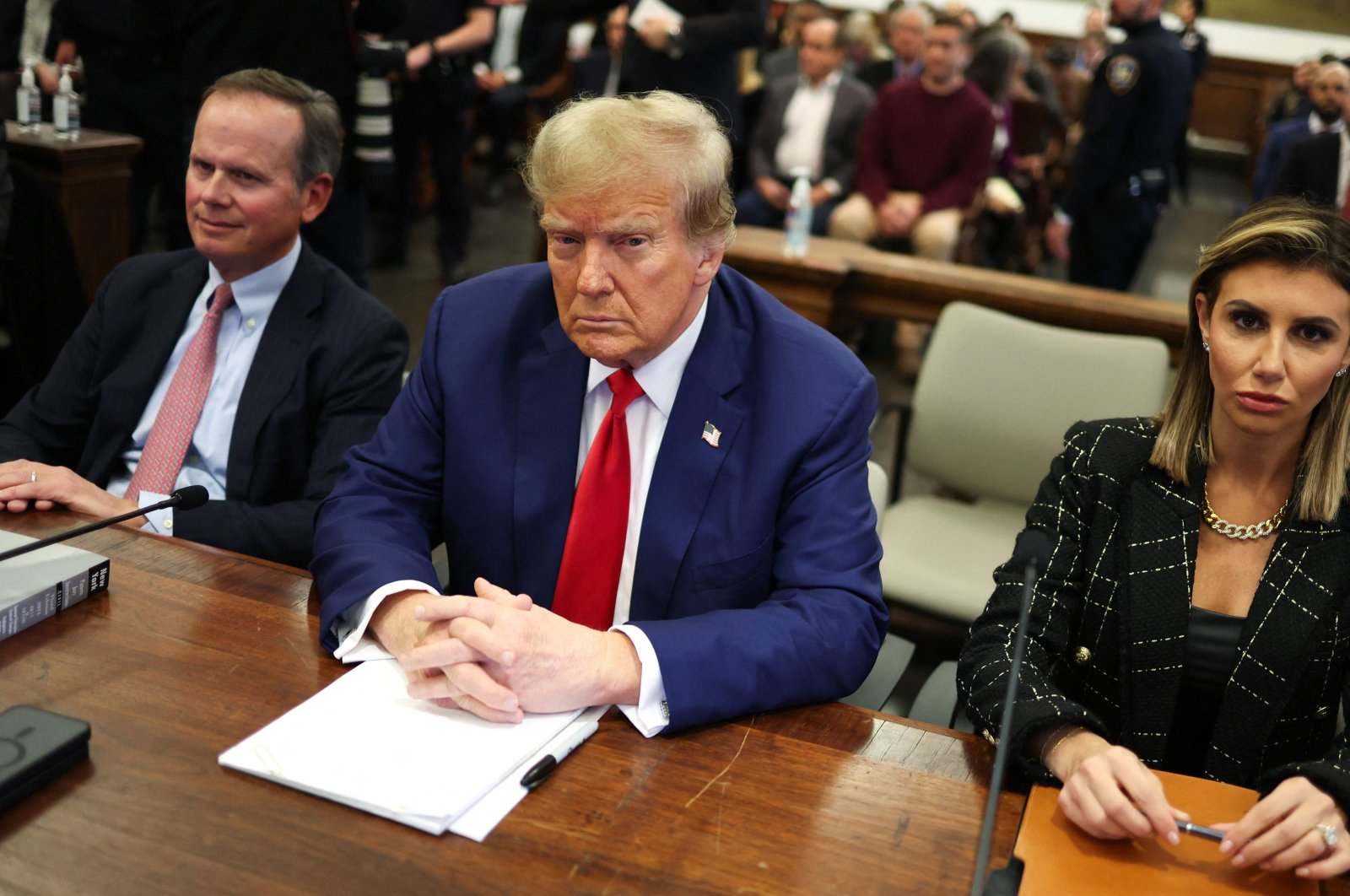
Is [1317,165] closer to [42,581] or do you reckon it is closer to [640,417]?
[640,417]

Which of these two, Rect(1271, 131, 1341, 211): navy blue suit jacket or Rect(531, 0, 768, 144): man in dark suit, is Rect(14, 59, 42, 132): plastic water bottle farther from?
Rect(1271, 131, 1341, 211): navy blue suit jacket

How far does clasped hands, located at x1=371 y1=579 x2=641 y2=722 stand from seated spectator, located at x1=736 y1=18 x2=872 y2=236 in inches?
198

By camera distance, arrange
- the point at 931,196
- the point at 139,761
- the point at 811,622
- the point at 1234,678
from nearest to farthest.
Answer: the point at 139,761, the point at 811,622, the point at 1234,678, the point at 931,196

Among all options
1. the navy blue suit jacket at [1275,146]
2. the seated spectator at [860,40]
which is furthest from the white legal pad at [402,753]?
the navy blue suit jacket at [1275,146]

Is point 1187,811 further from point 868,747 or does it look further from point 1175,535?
point 1175,535

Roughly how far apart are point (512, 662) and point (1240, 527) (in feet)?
3.37

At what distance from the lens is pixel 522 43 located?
27.8 feet

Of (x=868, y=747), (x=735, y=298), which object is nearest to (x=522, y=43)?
(x=735, y=298)

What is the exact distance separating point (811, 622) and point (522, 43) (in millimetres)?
7663

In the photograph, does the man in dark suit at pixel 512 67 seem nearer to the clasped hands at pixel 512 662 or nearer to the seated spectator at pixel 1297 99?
the seated spectator at pixel 1297 99

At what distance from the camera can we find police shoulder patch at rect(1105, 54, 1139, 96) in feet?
17.0

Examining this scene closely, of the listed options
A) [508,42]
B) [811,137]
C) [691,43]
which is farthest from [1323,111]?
[508,42]

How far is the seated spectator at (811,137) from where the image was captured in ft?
20.4

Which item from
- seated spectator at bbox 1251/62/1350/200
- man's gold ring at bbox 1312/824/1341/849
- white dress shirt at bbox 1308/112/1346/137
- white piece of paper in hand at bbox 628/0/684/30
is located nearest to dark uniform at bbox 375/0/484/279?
white piece of paper in hand at bbox 628/0/684/30
